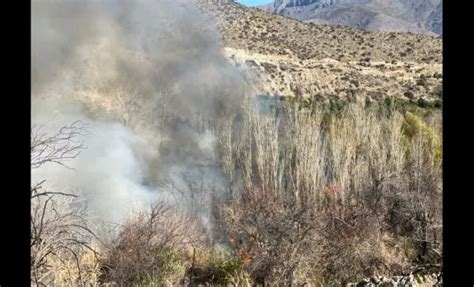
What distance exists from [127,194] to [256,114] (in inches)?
154

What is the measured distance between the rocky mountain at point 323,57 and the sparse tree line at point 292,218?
11525 mm

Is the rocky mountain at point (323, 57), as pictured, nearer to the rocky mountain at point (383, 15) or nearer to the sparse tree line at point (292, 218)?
the sparse tree line at point (292, 218)

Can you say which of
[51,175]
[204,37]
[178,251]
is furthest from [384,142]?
[204,37]

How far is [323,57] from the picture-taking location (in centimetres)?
3456

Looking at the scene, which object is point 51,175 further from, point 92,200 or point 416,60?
point 416,60

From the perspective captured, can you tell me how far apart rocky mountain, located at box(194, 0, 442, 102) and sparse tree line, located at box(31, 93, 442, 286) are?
1152 cm

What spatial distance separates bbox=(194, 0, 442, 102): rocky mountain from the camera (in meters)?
29.6

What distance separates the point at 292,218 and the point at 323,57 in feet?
82.5

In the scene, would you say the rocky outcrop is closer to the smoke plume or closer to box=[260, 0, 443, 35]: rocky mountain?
the smoke plume

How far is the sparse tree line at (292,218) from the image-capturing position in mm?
9867

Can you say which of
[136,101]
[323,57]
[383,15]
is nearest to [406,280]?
[136,101]
